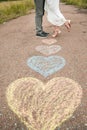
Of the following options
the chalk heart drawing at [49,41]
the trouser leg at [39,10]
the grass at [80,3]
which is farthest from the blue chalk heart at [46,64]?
the grass at [80,3]

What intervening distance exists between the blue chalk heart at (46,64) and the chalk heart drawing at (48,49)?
0.30 m

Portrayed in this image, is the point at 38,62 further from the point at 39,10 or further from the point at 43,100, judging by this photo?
the point at 39,10

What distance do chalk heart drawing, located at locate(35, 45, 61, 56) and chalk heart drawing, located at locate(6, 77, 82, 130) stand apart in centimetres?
122

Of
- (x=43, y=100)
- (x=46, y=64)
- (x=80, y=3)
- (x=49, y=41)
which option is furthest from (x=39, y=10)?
(x=80, y=3)

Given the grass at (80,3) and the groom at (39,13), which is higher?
the groom at (39,13)

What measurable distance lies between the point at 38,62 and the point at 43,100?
1351 millimetres

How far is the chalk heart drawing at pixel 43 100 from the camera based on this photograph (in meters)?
3.25

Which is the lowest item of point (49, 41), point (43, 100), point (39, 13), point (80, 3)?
point (80, 3)

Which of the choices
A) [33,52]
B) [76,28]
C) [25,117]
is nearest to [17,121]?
[25,117]

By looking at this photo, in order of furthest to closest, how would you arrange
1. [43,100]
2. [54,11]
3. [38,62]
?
[54,11] < [38,62] < [43,100]

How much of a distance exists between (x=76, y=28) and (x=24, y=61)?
2.83 metres

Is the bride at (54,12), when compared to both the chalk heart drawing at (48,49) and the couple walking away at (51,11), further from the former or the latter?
the chalk heart drawing at (48,49)

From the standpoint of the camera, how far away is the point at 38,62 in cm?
486

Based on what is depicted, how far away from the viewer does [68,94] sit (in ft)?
12.3
